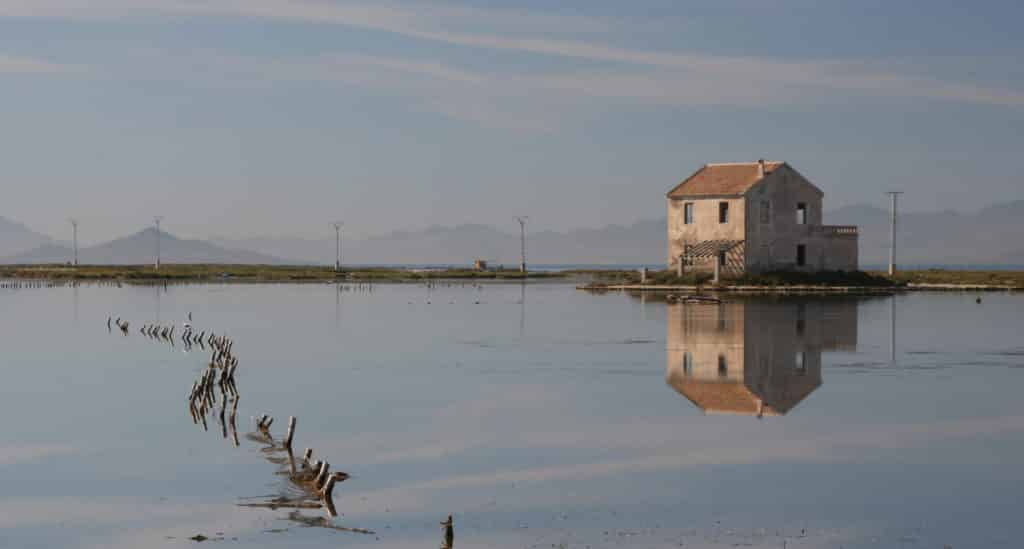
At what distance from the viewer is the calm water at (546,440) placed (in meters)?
15.6

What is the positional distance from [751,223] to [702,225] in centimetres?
394

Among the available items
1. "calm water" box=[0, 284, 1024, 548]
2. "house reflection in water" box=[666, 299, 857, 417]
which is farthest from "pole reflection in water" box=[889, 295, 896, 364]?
"house reflection in water" box=[666, 299, 857, 417]

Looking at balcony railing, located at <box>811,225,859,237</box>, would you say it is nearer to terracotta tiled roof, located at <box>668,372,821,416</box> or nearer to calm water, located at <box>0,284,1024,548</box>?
calm water, located at <box>0,284,1024,548</box>

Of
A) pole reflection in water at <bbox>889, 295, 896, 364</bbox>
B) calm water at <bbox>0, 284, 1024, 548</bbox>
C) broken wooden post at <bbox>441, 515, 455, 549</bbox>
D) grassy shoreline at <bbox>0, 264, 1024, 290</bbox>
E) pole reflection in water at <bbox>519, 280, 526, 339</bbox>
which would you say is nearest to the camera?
broken wooden post at <bbox>441, 515, 455, 549</bbox>

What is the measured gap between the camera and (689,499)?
17078 millimetres

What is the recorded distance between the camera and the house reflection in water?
27766 mm

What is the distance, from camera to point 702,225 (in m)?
85.6

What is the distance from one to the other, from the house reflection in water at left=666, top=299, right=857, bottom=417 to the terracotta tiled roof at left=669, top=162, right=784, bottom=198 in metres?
19.4

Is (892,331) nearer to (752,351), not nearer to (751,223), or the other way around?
(752,351)

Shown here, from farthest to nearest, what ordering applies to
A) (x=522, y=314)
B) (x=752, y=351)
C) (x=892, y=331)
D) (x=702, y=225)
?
(x=702, y=225) → (x=522, y=314) → (x=892, y=331) → (x=752, y=351)

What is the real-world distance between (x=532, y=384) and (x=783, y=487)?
13.6m

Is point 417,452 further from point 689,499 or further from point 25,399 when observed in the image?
point 25,399

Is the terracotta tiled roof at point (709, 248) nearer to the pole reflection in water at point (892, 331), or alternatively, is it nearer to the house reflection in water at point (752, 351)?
the pole reflection in water at point (892, 331)

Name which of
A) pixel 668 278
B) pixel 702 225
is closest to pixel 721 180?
pixel 702 225
